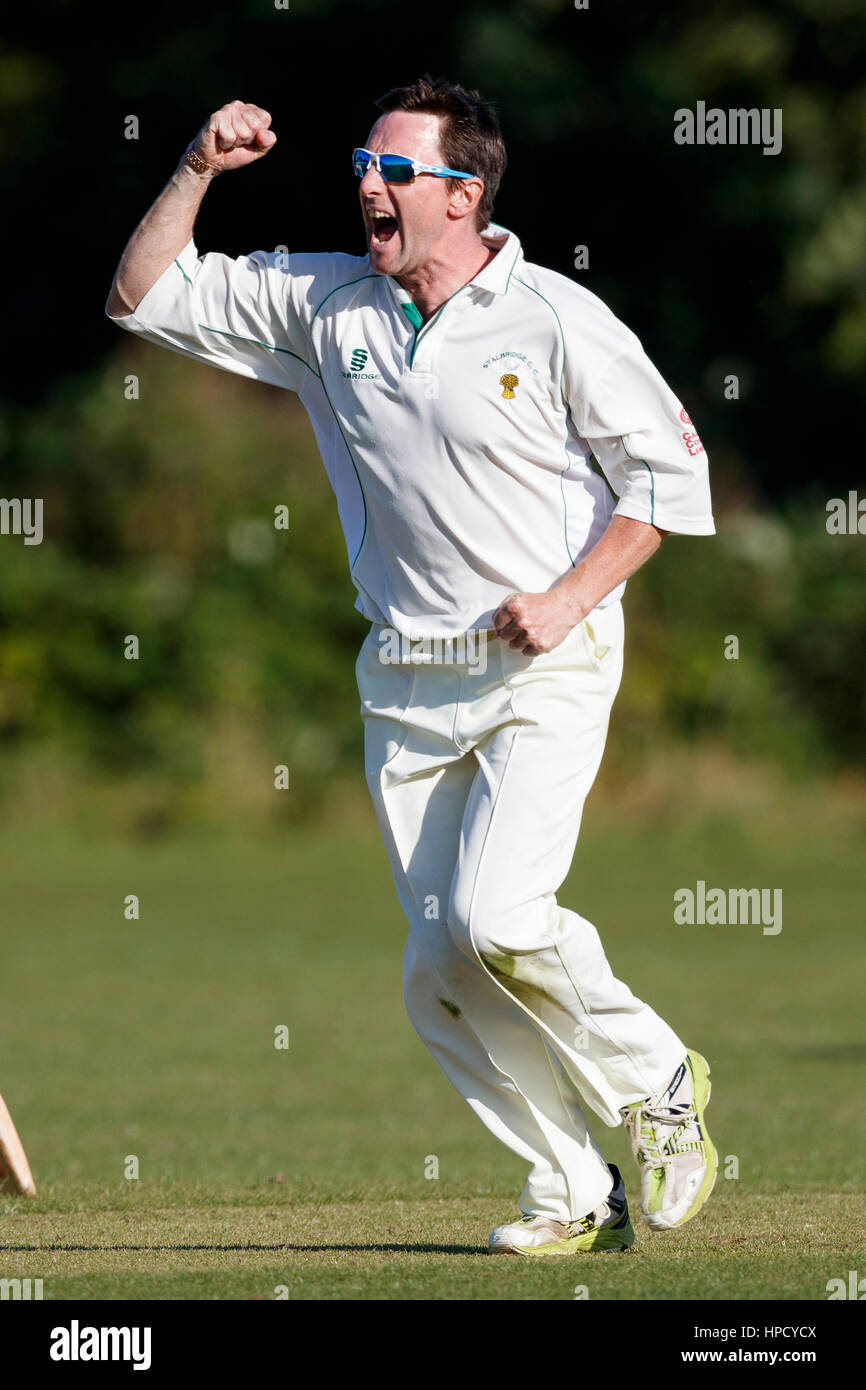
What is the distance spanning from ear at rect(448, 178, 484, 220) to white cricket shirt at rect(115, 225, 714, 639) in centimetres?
14

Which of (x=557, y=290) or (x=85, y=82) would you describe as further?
(x=85, y=82)

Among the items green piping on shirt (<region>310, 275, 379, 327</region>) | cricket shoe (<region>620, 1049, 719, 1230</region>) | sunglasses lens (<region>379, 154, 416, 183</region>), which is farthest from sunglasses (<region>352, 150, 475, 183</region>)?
cricket shoe (<region>620, 1049, 719, 1230</region>)

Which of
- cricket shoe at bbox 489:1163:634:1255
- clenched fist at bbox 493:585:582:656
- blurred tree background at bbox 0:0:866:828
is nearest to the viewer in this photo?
clenched fist at bbox 493:585:582:656

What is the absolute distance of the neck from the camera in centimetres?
589

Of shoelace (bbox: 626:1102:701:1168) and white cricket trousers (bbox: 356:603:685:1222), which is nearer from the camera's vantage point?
white cricket trousers (bbox: 356:603:685:1222)

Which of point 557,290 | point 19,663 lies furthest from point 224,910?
point 557,290

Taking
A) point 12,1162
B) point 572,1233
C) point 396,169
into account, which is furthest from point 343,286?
point 12,1162

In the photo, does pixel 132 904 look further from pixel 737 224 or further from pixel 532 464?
pixel 737 224

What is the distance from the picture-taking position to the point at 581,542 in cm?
592

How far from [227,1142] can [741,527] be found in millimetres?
16690

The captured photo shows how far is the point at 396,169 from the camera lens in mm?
5793

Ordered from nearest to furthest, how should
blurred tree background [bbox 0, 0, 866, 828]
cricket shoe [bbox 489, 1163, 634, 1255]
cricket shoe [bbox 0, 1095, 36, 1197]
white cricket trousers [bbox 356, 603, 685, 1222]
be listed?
white cricket trousers [bbox 356, 603, 685, 1222]
cricket shoe [bbox 489, 1163, 634, 1255]
cricket shoe [bbox 0, 1095, 36, 1197]
blurred tree background [bbox 0, 0, 866, 828]

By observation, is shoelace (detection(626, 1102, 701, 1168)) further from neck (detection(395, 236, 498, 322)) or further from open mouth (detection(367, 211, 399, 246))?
open mouth (detection(367, 211, 399, 246))

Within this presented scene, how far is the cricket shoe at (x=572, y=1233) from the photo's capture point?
5.85 meters
